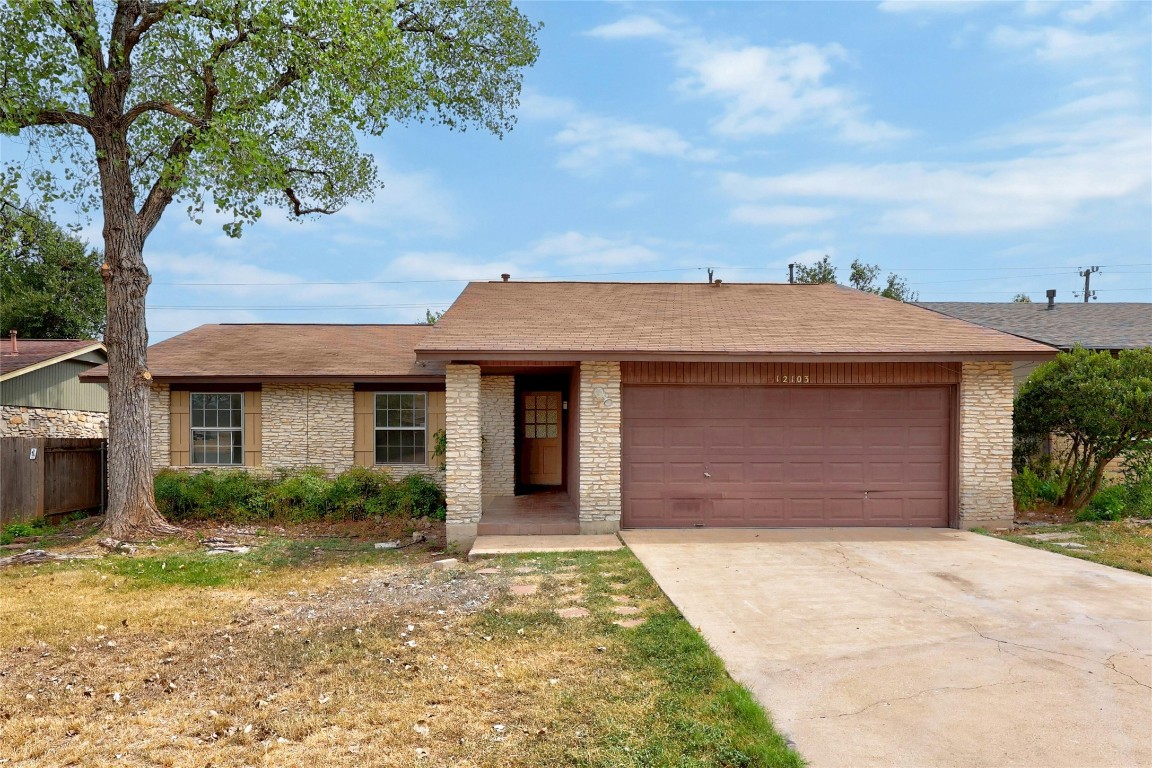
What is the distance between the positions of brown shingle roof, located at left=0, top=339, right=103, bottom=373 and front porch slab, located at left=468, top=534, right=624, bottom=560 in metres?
12.8

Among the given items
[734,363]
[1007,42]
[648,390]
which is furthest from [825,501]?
[1007,42]

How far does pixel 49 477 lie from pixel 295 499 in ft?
14.7

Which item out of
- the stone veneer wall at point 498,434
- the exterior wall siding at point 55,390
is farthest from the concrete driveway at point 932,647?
the exterior wall siding at point 55,390

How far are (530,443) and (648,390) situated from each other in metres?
4.56

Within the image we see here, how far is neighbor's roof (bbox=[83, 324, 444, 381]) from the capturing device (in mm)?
13414

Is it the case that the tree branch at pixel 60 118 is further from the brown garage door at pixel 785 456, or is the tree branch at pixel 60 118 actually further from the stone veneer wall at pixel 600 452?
the brown garage door at pixel 785 456

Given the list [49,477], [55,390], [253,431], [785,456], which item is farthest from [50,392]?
[785,456]

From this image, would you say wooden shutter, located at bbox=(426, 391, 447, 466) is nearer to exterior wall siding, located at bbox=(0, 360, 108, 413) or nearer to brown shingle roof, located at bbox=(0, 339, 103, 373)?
exterior wall siding, located at bbox=(0, 360, 108, 413)

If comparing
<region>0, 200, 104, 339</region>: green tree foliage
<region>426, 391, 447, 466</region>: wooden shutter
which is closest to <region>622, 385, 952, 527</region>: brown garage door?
<region>426, 391, 447, 466</region>: wooden shutter

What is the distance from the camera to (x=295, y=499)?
42.0 ft

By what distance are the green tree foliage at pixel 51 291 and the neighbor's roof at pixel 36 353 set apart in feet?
30.5

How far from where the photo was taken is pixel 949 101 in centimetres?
1239

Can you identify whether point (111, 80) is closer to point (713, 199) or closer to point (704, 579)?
point (704, 579)

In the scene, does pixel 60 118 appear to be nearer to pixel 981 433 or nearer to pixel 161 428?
pixel 161 428
